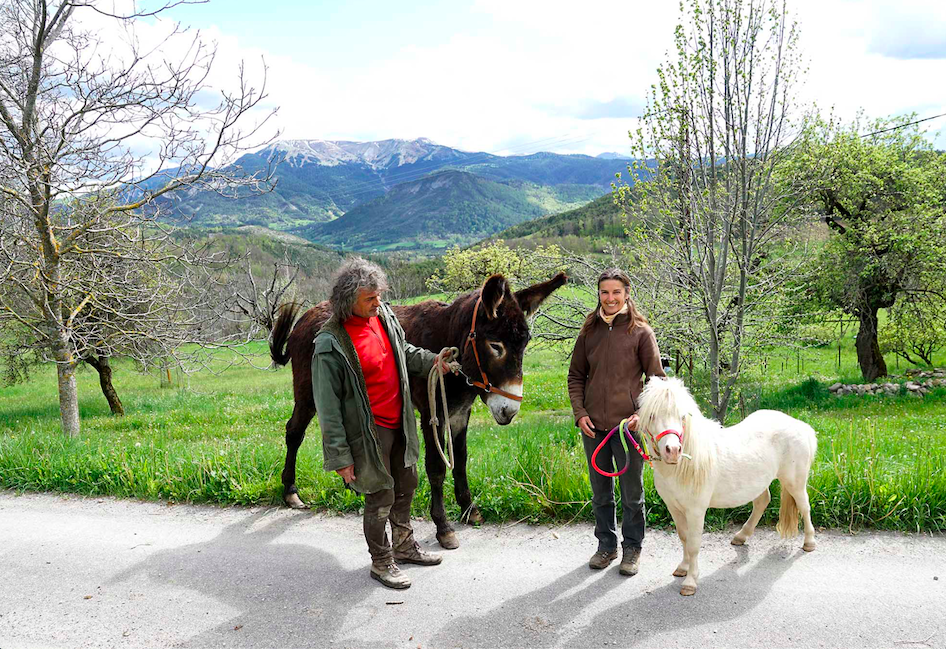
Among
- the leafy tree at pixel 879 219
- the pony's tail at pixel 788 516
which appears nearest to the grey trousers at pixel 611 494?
the pony's tail at pixel 788 516

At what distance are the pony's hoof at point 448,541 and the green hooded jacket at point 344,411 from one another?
913 millimetres

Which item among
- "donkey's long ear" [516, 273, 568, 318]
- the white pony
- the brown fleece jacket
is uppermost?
"donkey's long ear" [516, 273, 568, 318]

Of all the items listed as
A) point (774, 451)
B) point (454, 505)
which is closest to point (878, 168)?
point (774, 451)

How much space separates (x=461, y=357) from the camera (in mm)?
4789

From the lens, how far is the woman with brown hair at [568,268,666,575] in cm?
411

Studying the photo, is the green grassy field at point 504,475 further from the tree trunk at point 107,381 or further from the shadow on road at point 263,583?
the tree trunk at point 107,381

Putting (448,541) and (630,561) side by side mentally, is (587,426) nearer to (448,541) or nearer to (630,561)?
(630,561)

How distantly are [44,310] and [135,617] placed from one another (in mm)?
7140

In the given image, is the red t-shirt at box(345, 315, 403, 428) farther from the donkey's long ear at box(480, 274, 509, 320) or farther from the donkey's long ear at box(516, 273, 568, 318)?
the donkey's long ear at box(516, 273, 568, 318)

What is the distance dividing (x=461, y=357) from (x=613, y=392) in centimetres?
136

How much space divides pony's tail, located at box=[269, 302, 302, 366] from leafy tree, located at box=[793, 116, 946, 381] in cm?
1484

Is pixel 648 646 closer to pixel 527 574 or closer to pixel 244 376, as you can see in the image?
pixel 527 574

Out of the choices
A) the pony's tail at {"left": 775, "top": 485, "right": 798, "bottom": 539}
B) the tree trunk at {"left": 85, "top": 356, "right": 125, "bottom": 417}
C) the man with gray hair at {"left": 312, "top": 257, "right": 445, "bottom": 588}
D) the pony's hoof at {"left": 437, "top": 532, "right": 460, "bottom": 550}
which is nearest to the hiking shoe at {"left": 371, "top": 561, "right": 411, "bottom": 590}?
the man with gray hair at {"left": 312, "top": 257, "right": 445, "bottom": 588}

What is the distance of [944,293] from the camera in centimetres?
1594
